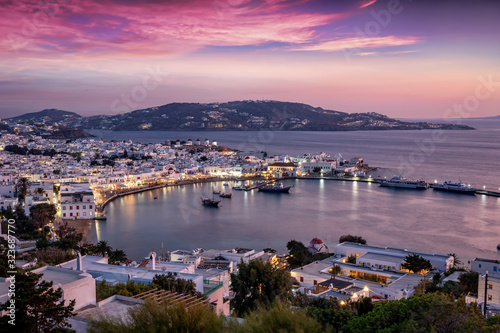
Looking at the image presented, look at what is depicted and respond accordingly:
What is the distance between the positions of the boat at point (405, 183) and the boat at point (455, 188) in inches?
21.7

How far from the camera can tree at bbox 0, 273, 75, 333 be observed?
214 centimetres

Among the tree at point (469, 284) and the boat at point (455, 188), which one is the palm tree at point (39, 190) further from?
the boat at point (455, 188)

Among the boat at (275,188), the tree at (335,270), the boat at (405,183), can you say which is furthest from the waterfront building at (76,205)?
the boat at (405,183)

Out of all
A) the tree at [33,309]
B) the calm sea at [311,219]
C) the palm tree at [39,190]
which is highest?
the tree at [33,309]

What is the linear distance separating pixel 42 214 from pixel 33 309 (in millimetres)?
9051

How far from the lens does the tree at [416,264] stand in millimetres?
7094

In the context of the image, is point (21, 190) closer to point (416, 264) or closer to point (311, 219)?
point (311, 219)

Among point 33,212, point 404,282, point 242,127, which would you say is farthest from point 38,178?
point 242,127

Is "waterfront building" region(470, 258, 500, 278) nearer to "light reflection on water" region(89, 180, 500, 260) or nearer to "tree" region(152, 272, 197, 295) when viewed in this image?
"light reflection on water" region(89, 180, 500, 260)

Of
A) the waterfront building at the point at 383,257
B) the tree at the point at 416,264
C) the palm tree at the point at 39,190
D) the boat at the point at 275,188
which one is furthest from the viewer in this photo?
the boat at the point at 275,188

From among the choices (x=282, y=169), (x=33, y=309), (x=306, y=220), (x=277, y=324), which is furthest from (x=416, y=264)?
(x=282, y=169)

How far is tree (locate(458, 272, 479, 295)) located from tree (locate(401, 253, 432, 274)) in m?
1.13

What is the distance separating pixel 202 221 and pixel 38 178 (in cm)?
881

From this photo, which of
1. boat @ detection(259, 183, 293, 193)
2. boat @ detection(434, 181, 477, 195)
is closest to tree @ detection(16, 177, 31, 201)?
boat @ detection(259, 183, 293, 193)
